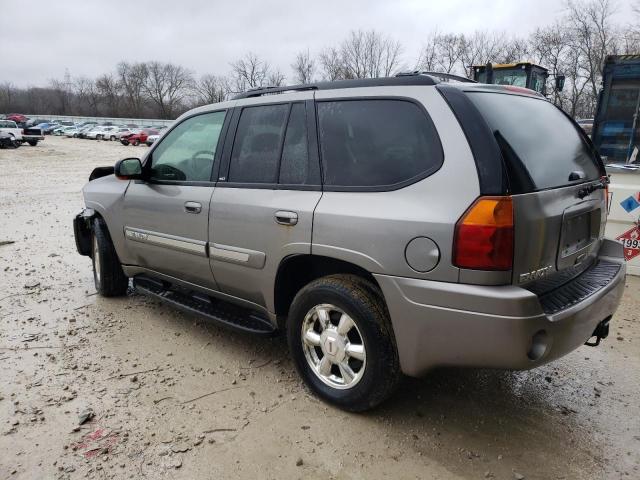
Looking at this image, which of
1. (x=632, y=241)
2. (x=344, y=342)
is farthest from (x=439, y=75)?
(x=632, y=241)

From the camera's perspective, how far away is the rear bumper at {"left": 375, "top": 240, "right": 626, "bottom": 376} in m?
2.25

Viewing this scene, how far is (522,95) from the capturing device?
9.75ft

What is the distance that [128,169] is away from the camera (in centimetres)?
402

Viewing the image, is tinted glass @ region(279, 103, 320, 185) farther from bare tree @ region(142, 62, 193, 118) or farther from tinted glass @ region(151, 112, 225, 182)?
bare tree @ region(142, 62, 193, 118)

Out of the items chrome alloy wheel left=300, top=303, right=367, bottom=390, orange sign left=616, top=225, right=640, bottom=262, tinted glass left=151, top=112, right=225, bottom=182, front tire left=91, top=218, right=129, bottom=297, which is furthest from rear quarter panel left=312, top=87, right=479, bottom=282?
orange sign left=616, top=225, right=640, bottom=262

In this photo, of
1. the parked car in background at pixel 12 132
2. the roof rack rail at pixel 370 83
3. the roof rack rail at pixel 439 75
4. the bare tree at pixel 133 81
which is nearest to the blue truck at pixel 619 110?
the roof rack rail at pixel 439 75

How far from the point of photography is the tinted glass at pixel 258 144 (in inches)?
127

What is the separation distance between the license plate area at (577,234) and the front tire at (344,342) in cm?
100

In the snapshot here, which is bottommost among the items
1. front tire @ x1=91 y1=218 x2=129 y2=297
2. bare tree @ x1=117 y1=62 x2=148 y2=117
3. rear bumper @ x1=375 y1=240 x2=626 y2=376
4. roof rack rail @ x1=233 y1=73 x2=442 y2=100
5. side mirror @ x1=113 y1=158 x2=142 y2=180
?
front tire @ x1=91 y1=218 x2=129 y2=297

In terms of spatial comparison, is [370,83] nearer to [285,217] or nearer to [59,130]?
[285,217]

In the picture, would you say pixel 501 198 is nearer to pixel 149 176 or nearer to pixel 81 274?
pixel 149 176

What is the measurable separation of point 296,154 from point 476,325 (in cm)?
150

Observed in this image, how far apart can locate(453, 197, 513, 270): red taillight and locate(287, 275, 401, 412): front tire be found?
607 millimetres

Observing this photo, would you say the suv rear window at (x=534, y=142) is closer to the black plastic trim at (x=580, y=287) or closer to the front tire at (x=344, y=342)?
the black plastic trim at (x=580, y=287)
